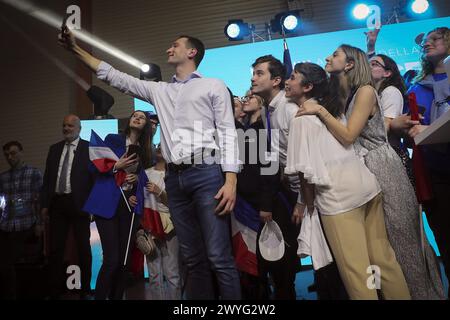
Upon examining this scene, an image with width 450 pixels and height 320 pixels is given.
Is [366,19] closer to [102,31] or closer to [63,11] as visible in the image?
[102,31]

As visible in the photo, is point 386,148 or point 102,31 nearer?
point 386,148

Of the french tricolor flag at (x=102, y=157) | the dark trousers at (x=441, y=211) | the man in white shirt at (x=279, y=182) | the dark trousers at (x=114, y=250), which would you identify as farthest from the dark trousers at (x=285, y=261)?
the french tricolor flag at (x=102, y=157)

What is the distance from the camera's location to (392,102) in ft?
6.11

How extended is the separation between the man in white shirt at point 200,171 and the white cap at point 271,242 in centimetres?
34

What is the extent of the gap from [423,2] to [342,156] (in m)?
2.95

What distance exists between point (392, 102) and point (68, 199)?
2.11 metres

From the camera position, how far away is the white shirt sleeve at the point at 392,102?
1.83 meters

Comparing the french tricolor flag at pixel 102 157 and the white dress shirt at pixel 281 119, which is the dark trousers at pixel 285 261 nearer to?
the white dress shirt at pixel 281 119

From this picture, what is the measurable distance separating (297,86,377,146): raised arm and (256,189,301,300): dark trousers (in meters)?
0.55

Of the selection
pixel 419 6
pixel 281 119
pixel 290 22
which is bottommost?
pixel 281 119

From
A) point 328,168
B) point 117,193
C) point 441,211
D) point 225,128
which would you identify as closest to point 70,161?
point 117,193

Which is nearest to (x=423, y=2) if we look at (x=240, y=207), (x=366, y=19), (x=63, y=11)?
(x=366, y=19)

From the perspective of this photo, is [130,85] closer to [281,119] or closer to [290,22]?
[281,119]

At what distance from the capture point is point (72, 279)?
8.72 ft
